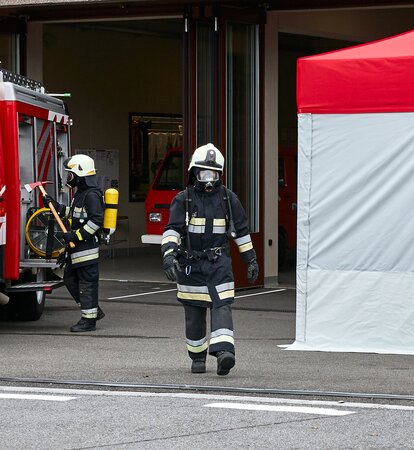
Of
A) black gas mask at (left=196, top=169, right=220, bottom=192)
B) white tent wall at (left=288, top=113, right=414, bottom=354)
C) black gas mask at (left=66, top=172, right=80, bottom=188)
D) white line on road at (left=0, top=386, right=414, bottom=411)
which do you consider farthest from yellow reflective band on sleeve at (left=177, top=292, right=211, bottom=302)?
black gas mask at (left=66, top=172, right=80, bottom=188)

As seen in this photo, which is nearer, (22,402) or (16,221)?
(22,402)

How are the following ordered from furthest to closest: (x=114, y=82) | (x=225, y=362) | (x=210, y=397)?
(x=114, y=82)
(x=225, y=362)
(x=210, y=397)

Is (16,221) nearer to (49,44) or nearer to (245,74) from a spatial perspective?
(245,74)

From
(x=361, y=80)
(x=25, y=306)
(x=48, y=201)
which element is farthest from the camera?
(x=25, y=306)

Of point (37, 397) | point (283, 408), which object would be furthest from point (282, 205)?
point (283, 408)

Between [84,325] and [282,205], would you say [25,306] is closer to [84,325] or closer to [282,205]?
[84,325]

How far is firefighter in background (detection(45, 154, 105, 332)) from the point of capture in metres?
12.8

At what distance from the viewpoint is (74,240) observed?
1275 centimetres

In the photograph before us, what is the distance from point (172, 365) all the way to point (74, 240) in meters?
2.76

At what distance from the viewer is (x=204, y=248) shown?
9930mm

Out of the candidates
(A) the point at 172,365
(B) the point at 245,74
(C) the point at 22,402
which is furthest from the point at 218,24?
(C) the point at 22,402

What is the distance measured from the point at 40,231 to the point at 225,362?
3.93m

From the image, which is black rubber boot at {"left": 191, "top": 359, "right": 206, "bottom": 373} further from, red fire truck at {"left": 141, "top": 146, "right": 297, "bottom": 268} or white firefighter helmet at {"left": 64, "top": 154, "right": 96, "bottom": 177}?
red fire truck at {"left": 141, "top": 146, "right": 297, "bottom": 268}

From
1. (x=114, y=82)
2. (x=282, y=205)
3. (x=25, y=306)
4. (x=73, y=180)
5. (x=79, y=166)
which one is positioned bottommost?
(x=25, y=306)
